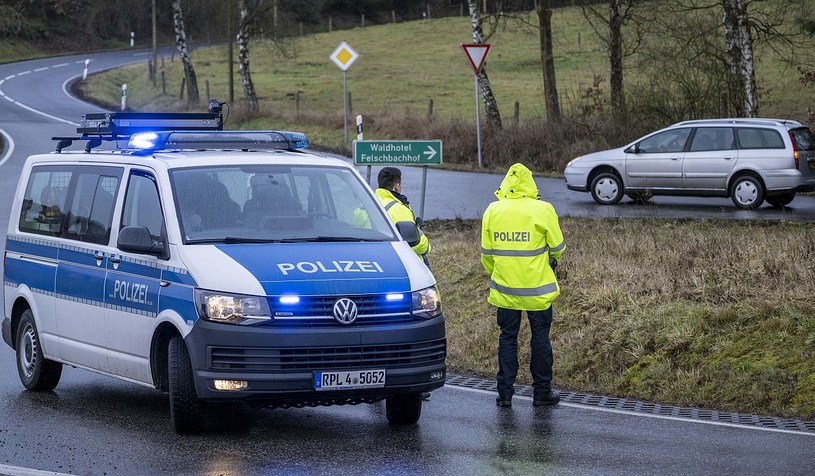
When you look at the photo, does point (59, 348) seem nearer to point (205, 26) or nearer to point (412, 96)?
point (412, 96)

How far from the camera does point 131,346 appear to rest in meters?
9.32

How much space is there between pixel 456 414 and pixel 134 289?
8.24 feet

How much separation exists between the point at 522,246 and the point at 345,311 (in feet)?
7.07

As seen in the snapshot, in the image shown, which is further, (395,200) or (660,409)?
(395,200)

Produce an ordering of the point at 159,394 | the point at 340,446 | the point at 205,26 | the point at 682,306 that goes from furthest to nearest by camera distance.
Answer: the point at 205,26
the point at 682,306
the point at 159,394
the point at 340,446

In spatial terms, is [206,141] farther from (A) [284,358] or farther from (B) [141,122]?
(A) [284,358]

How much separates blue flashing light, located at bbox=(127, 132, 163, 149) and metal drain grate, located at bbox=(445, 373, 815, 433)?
327cm

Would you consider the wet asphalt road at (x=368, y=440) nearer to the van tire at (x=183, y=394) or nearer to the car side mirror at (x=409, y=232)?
the van tire at (x=183, y=394)

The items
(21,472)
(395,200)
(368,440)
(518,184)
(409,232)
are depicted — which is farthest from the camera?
(395,200)

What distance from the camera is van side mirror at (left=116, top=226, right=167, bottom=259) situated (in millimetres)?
8961

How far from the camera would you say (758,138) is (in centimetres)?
2448

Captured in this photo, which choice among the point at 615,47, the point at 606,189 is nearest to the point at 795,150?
the point at 606,189

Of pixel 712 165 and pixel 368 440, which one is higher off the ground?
pixel 712 165

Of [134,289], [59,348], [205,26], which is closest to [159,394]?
[59,348]
